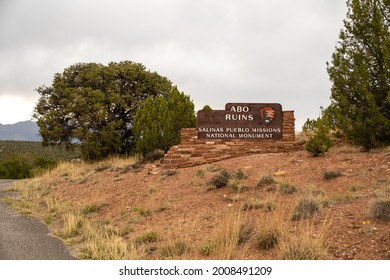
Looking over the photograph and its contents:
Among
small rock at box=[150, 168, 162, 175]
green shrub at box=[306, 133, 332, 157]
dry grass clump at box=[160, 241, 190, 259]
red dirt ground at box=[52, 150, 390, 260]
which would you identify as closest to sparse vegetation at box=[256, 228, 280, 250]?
red dirt ground at box=[52, 150, 390, 260]

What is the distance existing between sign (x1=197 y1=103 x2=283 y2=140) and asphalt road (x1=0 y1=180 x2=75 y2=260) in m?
8.87

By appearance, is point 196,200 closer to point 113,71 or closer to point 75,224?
point 75,224

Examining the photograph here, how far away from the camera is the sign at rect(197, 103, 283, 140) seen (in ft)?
62.3

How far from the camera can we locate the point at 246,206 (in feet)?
35.6

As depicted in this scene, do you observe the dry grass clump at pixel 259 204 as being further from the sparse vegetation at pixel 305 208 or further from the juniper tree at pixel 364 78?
the juniper tree at pixel 364 78

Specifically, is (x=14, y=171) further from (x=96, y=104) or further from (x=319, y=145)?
(x=319, y=145)

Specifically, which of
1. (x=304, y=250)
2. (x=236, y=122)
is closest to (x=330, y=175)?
(x=304, y=250)

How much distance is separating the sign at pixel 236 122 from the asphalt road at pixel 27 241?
887 cm

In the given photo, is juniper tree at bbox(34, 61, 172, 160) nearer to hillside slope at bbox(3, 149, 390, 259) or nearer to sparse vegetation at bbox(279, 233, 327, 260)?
hillside slope at bbox(3, 149, 390, 259)

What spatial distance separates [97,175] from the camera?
2095 centimetres

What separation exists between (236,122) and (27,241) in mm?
11598

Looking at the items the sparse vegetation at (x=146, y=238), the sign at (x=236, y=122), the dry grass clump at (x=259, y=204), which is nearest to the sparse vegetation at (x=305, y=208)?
the dry grass clump at (x=259, y=204)
